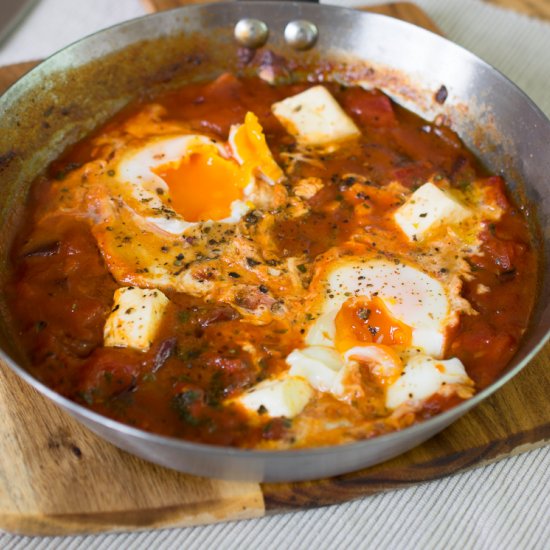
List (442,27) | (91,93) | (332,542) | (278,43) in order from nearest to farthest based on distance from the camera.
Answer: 1. (332,542)
2. (91,93)
3. (278,43)
4. (442,27)

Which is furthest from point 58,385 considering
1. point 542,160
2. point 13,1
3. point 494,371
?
point 13,1

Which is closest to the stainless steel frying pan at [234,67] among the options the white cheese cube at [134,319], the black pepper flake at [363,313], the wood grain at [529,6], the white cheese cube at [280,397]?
the white cheese cube at [134,319]

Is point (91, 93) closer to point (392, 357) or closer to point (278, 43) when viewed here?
point (278, 43)

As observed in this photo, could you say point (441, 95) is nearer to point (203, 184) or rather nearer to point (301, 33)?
point (301, 33)

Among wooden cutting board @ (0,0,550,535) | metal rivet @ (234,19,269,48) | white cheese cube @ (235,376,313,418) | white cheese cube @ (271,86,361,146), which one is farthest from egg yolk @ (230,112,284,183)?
wooden cutting board @ (0,0,550,535)

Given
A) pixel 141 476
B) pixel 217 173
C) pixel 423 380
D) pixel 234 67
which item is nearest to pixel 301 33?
pixel 234 67

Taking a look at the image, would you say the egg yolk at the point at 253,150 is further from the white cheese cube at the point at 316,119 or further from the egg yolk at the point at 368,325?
the egg yolk at the point at 368,325

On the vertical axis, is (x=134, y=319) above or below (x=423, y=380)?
below
